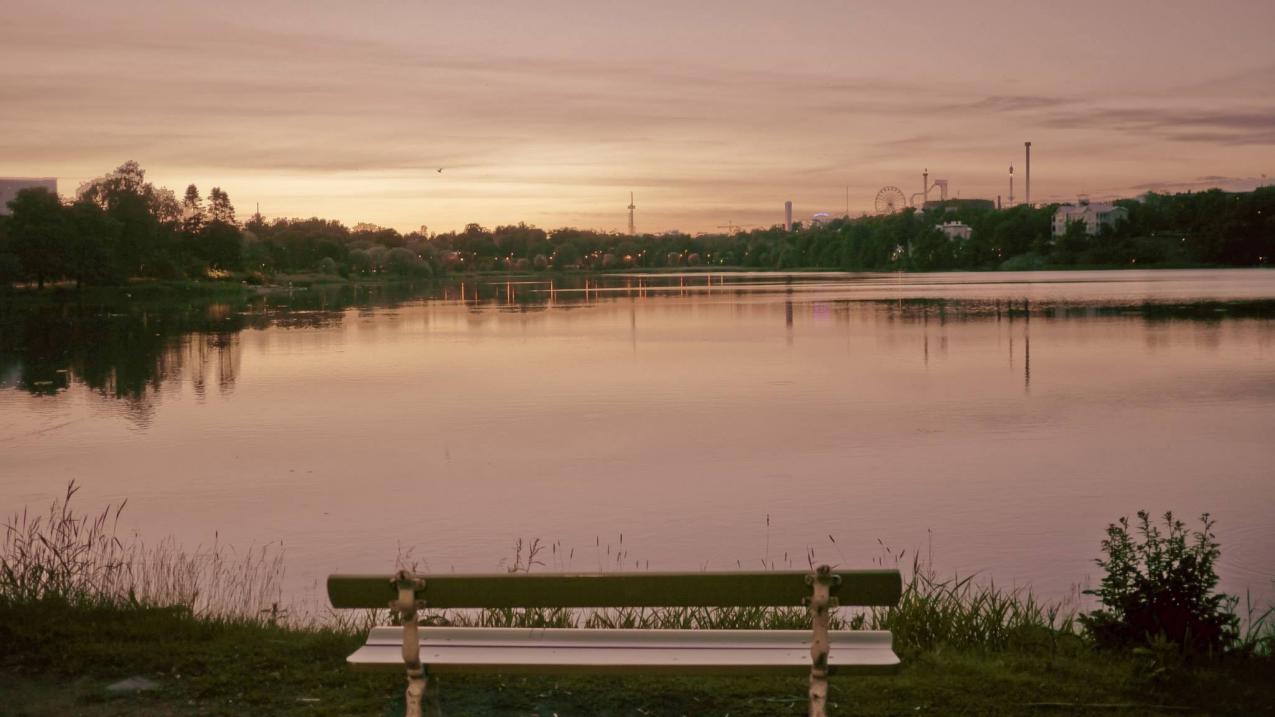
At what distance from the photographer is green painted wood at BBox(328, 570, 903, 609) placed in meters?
4.68

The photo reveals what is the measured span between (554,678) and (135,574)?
5.54m

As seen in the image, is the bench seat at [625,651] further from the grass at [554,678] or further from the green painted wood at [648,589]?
the grass at [554,678]

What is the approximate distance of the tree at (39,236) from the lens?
8650 centimetres

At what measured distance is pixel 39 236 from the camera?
86250 millimetres

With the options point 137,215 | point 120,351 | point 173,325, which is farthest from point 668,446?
point 137,215

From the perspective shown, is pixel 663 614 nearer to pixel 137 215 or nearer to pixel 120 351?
pixel 120 351

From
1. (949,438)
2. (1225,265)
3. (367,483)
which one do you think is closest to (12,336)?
(367,483)

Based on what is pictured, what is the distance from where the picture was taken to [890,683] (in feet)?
20.4

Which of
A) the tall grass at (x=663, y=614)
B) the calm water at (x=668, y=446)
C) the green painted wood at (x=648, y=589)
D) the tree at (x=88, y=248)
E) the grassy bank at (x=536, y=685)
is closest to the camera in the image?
the green painted wood at (x=648, y=589)

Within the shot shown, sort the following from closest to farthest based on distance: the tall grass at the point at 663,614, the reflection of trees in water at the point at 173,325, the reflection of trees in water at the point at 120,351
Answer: the tall grass at the point at 663,614 → the reflection of trees in water at the point at 120,351 → the reflection of trees in water at the point at 173,325

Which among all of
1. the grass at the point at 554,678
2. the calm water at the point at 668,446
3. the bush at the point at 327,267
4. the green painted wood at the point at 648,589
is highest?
the bush at the point at 327,267

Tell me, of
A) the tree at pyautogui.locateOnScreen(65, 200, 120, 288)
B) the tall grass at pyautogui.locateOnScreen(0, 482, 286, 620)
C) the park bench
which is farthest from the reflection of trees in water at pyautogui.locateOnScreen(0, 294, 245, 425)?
the tree at pyautogui.locateOnScreen(65, 200, 120, 288)

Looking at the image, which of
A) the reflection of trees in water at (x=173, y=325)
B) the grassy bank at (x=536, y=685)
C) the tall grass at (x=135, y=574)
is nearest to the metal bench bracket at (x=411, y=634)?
the grassy bank at (x=536, y=685)

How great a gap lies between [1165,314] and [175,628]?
48.9 meters
